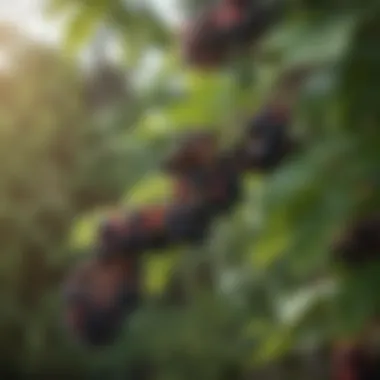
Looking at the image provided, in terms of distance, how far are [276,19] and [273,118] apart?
0.05 meters

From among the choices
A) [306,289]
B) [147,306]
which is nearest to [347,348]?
[306,289]

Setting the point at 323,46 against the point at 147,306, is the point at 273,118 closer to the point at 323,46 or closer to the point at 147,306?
the point at 323,46

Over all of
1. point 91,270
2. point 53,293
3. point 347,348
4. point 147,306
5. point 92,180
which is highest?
point 92,180

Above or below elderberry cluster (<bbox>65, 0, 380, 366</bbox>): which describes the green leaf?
above

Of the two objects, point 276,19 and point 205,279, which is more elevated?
point 205,279

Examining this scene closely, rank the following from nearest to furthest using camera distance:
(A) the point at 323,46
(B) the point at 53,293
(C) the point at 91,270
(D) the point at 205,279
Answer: (A) the point at 323,46 → (C) the point at 91,270 → (D) the point at 205,279 → (B) the point at 53,293

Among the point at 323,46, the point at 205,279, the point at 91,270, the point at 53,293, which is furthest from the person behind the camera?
the point at 53,293

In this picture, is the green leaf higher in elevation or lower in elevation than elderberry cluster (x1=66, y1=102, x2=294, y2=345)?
higher

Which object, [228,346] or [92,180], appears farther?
[92,180]

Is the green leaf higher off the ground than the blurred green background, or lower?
higher

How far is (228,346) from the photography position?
114 cm

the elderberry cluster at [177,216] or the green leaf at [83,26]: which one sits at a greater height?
the green leaf at [83,26]

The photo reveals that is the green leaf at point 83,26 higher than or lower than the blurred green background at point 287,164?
higher

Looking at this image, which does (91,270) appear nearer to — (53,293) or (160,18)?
(160,18)
